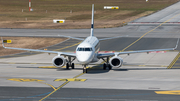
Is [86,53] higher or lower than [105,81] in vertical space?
higher

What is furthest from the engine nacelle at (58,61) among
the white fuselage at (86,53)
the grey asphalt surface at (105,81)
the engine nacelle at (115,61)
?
the engine nacelle at (115,61)

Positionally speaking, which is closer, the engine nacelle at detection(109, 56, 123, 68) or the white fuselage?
the white fuselage

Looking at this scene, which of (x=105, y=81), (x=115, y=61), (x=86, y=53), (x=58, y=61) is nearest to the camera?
(x=105, y=81)

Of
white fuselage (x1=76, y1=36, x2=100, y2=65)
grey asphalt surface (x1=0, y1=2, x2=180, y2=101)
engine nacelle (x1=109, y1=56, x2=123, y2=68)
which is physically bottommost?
grey asphalt surface (x1=0, y1=2, x2=180, y2=101)

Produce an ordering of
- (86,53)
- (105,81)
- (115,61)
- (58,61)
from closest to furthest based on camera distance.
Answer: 1. (105,81)
2. (86,53)
3. (115,61)
4. (58,61)

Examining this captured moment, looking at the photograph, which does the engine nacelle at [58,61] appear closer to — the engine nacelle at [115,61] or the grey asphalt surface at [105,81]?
the grey asphalt surface at [105,81]

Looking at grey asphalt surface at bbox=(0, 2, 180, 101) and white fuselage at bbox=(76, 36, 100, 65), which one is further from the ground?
white fuselage at bbox=(76, 36, 100, 65)

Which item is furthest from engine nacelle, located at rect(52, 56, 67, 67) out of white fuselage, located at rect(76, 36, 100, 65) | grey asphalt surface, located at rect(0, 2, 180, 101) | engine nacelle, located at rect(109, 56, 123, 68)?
engine nacelle, located at rect(109, 56, 123, 68)

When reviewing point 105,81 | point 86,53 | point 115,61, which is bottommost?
point 105,81

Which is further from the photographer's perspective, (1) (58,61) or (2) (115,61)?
(1) (58,61)

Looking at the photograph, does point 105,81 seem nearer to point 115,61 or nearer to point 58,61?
point 115,61

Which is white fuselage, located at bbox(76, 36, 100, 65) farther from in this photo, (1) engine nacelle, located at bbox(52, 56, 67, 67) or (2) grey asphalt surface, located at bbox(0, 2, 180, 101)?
(1) engine nacelle, located at bbox(52, 56, 67, 67)

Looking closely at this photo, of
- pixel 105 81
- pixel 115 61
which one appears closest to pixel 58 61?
pixel 115 61

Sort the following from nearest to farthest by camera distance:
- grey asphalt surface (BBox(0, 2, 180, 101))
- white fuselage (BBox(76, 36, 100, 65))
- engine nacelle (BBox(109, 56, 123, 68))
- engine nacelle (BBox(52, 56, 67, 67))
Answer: grey asphalt surface (BBox(0, 2, 180, 101)) < white fuselage (BBox(76, 36, 100, 65)) < engine nacelle (BBox(109, 56, 123, 68)) < engine nacelle (BBox(52, 56, 67, 67))
